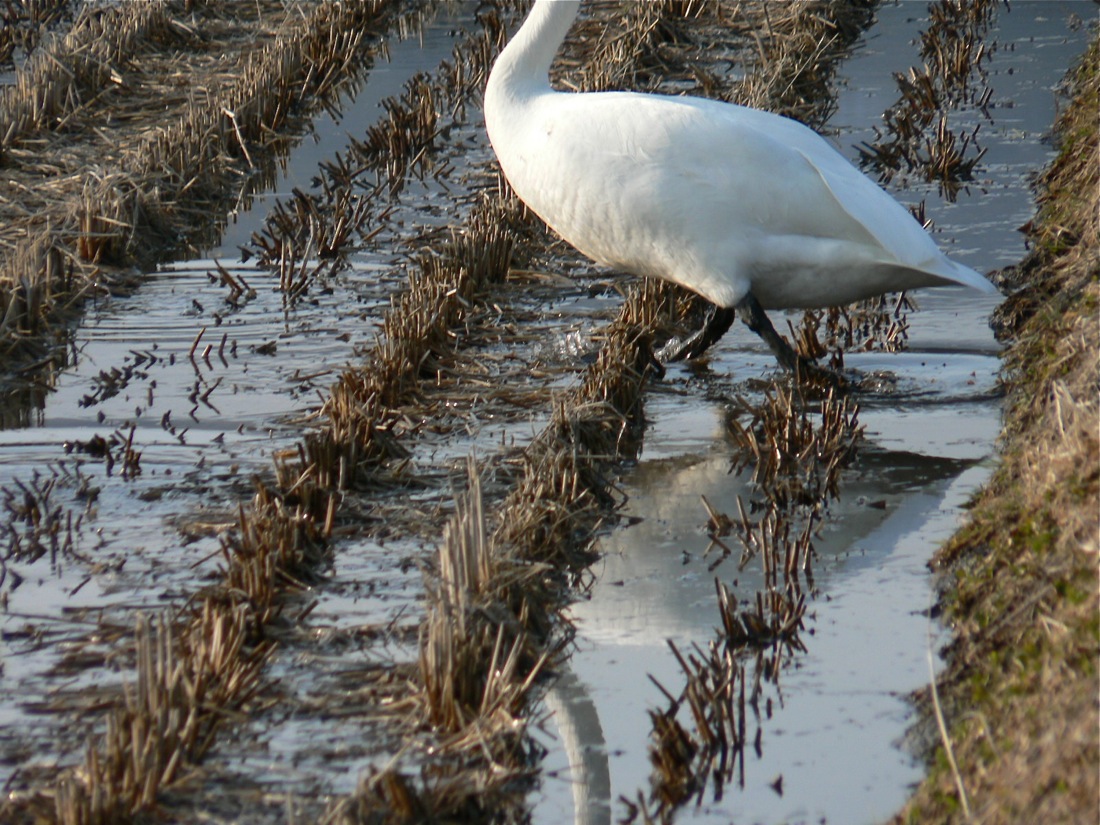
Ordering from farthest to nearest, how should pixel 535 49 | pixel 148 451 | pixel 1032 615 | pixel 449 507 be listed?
pixel 535 49 < pixel 148 451 < pixel 449 507 < pixel 1032 615

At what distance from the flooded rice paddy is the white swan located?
0.50 m

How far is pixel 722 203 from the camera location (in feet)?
17.8

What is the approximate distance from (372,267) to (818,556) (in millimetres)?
3606

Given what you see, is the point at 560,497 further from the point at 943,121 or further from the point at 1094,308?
the point at 943,121

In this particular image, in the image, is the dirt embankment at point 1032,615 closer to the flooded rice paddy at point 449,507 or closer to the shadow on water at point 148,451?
the flooded rice paddy at point 449,507

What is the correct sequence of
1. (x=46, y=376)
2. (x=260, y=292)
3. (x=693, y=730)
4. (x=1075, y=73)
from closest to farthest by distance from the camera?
1. (x=693, y=730)
2. (x=46, y=376)
3. (x=260, y=292)
4. (x=1075, y=73)

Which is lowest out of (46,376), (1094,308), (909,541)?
(46,376)

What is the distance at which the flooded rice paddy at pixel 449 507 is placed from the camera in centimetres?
338

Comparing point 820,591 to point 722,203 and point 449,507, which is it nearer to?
point 449,507

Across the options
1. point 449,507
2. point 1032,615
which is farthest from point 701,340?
point 1032,615

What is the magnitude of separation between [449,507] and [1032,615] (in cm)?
186

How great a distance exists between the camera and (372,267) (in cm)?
748

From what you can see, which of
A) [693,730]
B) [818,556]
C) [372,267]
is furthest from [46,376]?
[693,730]

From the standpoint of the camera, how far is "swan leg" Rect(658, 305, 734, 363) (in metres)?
6.01
